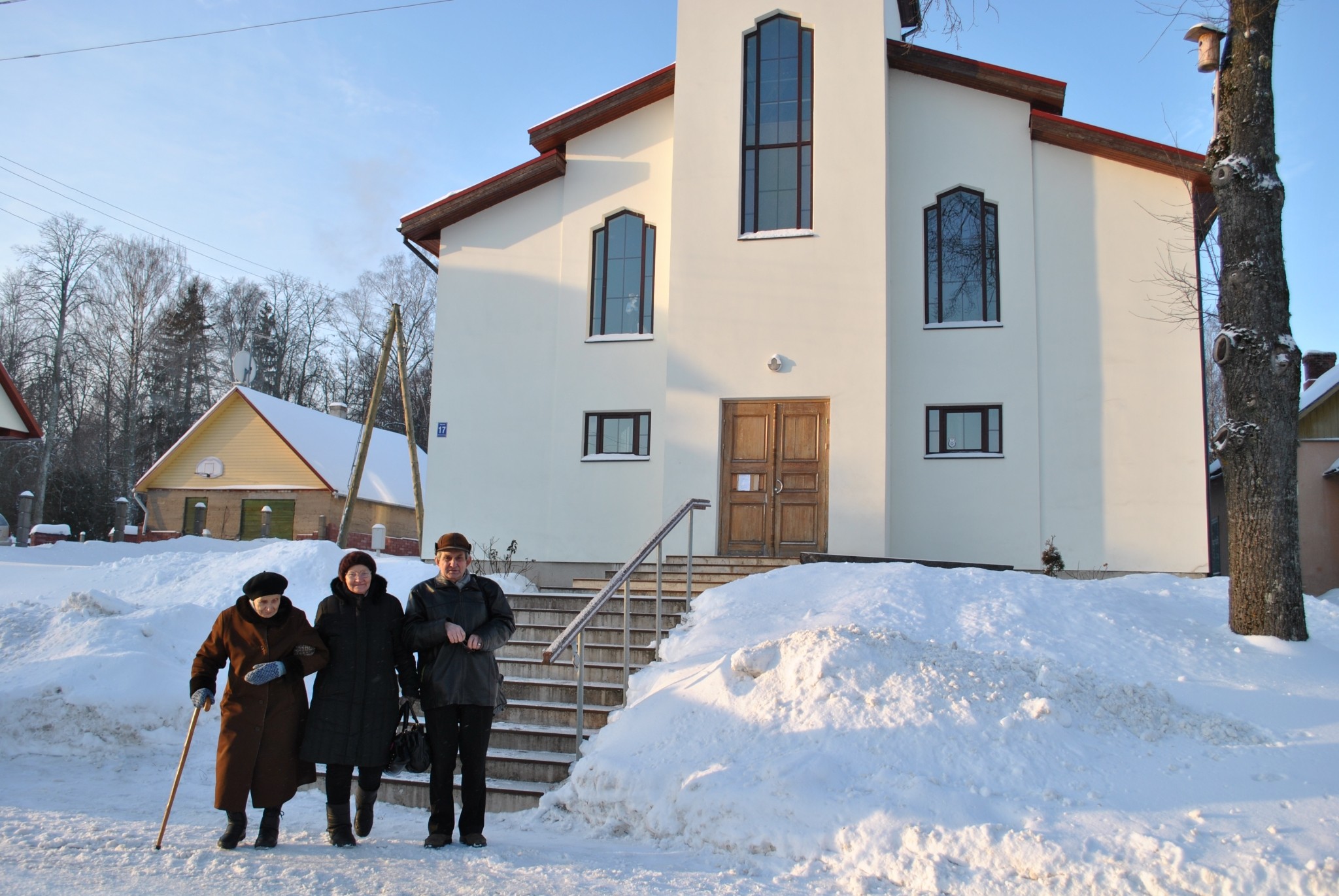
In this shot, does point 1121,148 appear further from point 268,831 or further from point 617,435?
point 268,831

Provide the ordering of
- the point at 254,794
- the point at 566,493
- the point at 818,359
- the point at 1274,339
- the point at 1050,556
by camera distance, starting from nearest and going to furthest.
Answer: the point at 254,794
the point at 1274,339
the point at 1050,556
the point at 818,359
the point at 566,493

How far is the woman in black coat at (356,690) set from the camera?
5.15 metres

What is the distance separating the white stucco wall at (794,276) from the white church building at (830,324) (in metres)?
0.03

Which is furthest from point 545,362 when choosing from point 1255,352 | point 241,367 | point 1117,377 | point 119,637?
point 241,367

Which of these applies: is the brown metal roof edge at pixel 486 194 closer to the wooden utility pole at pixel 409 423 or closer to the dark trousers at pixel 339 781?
the wooden utility pole at pixel 409 423

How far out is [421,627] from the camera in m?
5.30

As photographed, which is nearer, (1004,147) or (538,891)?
(538,891)

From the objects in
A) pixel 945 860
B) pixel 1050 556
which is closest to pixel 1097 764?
pixel 945 860

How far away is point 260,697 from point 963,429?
9.84 metres

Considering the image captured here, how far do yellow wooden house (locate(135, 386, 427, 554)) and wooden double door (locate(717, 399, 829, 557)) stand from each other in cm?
1827

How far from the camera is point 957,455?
12672 mm

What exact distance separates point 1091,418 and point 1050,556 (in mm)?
1891

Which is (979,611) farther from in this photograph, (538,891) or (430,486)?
(430,486)

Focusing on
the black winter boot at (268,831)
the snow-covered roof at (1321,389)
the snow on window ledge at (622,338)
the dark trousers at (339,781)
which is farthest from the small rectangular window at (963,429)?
the snow-covered roof at (1321,389)
